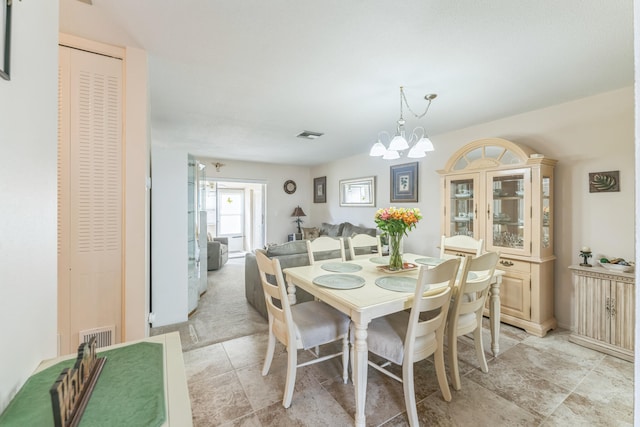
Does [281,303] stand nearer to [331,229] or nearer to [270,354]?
[270,354]

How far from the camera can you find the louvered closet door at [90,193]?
1752 mm

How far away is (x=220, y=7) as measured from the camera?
1438 millimetres

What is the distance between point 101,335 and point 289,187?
511 centimetres

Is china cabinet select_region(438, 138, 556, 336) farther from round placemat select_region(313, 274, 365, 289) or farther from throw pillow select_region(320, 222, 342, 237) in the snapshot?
throw pillow select_region(320, 222, 342, 237)

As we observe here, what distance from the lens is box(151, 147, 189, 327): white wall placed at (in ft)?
9.36

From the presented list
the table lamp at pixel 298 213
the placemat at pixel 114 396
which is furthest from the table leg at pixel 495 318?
the table lamp at pixel 298 213

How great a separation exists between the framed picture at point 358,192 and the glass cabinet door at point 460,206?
173 centimetres

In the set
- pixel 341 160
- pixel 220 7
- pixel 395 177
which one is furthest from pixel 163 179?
pixel 341 160

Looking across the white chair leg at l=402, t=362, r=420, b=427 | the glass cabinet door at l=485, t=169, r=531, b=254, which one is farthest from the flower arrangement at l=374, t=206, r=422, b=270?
the glass cabinet door at l=485, t=169, r=531, b=254

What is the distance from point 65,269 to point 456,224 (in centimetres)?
379

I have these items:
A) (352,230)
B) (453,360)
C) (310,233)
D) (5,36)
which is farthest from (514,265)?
(310,233)

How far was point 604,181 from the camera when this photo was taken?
247 centimetres

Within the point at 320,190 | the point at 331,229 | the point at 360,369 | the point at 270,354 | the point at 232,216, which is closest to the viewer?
the point at 360,369

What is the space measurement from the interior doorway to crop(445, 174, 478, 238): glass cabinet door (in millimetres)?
4903
